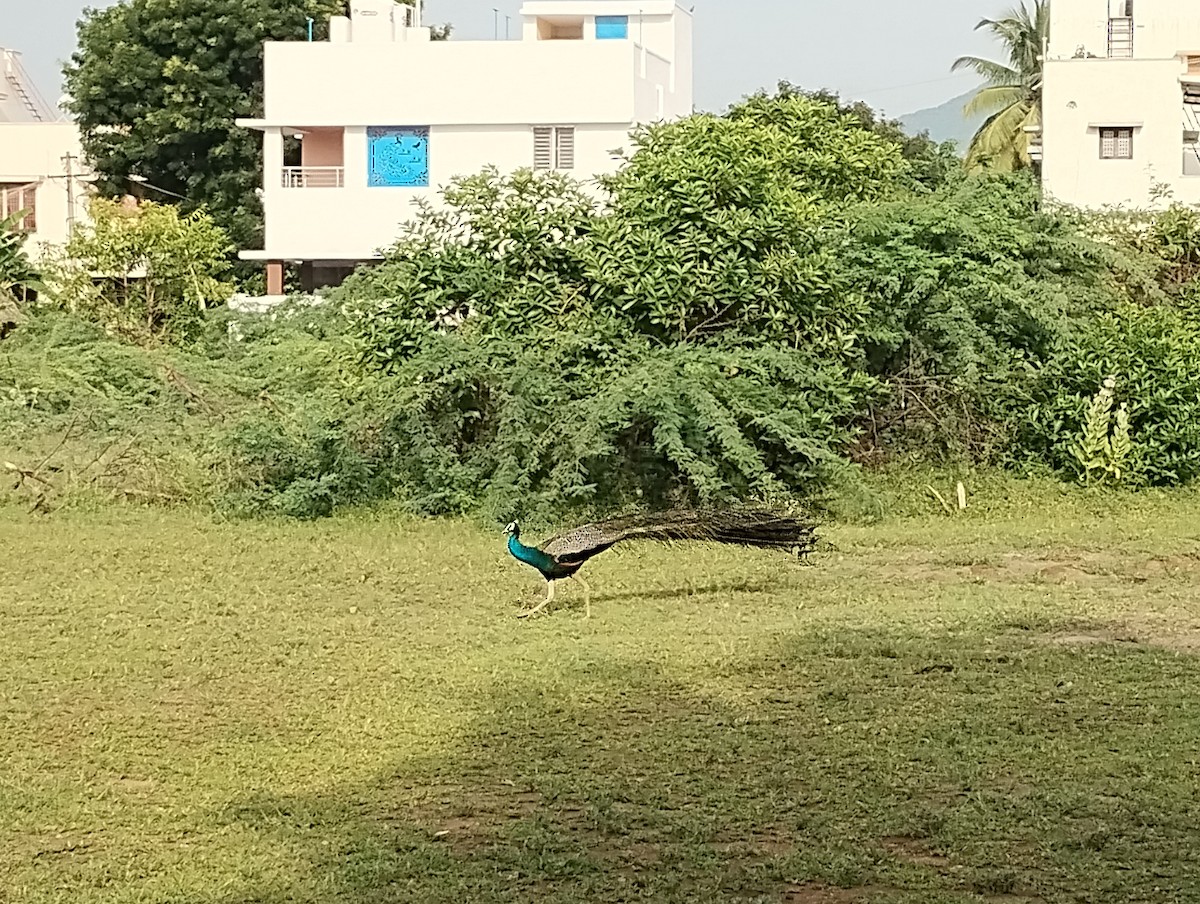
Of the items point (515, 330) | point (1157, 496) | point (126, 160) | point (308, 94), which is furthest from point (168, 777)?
point (126, 160)

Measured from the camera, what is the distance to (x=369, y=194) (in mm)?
26281

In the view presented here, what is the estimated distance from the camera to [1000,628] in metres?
8.66

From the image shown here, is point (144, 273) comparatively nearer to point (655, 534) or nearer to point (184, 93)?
point (184, 93)

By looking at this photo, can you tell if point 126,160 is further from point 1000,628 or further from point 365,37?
point 1000,628

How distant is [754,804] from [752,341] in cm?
749

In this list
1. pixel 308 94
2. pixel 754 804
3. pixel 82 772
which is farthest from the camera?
pixel 308 94

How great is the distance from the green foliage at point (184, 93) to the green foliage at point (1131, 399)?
2032 cm

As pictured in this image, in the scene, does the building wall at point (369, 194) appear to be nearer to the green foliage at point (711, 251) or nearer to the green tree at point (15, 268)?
the green tree at point (15, 268)

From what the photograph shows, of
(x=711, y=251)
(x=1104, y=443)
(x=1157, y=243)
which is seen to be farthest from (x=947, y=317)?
(x=1157, y=243)

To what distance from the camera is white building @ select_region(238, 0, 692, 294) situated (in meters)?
26.1

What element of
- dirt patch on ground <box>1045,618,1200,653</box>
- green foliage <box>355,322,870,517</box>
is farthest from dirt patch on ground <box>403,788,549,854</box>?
green foliage <box>355,322,870,517</box>

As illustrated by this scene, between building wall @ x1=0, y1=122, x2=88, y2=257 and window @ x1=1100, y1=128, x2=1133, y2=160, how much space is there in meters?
18.4

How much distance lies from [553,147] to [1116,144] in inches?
326

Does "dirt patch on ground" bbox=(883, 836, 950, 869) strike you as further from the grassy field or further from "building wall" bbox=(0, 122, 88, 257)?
"building wall" bbox=(0, 122, 88, 257)
